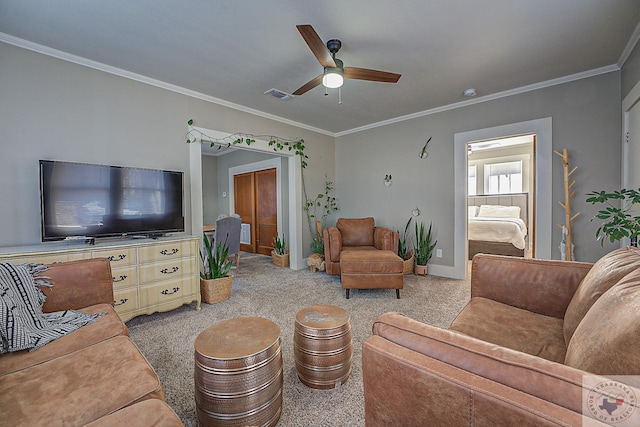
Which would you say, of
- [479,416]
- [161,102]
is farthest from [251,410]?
[161,102]

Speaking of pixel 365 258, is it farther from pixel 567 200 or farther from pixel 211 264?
pixel 567 200

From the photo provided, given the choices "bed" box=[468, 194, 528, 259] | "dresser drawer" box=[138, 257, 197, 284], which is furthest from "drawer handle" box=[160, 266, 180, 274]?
"bed" box=[468, 194, 528, 259]

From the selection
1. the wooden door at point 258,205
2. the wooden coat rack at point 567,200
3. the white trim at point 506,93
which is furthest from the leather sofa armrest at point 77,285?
the wooden coat rack at point 567,200

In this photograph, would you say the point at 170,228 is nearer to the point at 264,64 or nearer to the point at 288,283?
the point at 288,283

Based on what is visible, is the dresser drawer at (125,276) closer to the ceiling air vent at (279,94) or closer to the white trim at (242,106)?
the white trim at (242,106)

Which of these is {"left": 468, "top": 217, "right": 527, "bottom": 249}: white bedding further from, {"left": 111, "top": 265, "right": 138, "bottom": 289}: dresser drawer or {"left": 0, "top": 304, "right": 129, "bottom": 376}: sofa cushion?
{"left": 0, "top": 304, "right": 129, "bottom": 376}: sofa cushion

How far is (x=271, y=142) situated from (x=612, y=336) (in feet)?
13.2

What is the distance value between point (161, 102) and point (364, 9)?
2.39 m

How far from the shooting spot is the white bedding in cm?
490

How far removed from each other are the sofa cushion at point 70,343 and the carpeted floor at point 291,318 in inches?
20.8

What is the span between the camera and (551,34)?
225cm

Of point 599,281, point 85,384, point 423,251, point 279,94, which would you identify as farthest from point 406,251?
point 85,384

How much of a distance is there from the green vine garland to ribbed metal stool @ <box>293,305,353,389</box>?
2688 mm

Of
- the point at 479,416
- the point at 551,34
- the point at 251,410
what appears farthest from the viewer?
the point at 551,34
